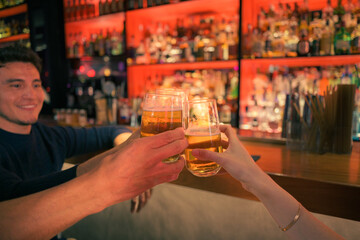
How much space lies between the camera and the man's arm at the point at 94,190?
0.69m

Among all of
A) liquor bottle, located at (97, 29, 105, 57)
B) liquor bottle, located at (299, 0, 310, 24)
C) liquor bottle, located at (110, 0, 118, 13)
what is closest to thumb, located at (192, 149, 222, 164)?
liquor bottle, located at (299, 0, 310, 24)

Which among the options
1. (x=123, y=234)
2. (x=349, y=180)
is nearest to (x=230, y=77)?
(x=123, y=234)

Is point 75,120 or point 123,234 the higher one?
point 75,120

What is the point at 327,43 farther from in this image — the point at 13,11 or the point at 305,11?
the point at 13,11

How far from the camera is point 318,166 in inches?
49.4

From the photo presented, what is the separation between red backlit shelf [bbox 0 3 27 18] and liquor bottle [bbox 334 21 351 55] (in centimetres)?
403

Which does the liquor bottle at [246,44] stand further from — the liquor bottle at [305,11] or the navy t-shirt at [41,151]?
the navy t-shirt at [41,151]

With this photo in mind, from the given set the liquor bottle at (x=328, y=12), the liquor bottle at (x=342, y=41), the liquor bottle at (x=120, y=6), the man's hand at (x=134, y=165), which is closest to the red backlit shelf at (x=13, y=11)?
the liquor bottle at (x=120, y=6)

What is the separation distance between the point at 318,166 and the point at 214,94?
2172mm

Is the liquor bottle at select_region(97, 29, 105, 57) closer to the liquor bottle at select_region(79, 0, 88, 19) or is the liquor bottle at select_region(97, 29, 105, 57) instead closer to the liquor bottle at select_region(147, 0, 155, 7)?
the liquor bottle at select_region(79, 0, 88, 19)

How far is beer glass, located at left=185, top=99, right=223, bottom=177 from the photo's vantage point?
822mm

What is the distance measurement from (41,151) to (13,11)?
4.02m

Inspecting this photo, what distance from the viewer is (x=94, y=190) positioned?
72 centimetres

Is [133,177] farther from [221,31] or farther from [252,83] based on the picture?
[221,31]
